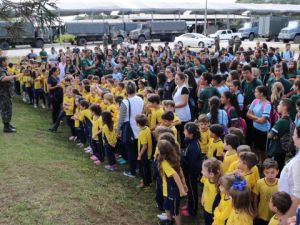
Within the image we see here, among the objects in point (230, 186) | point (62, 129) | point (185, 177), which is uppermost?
point (230, 186)

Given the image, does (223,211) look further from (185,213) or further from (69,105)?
(69,105)

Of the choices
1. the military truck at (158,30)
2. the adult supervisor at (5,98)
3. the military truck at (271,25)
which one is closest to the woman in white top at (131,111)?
the adult supervisor at (5,98)

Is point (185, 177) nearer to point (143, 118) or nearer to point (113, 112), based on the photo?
point (143, 118)

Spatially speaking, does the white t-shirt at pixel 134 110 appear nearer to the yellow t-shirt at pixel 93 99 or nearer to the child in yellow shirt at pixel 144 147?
the child in yellow shirt at pixel 144 147

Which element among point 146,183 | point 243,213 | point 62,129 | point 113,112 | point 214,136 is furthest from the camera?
point 62,129

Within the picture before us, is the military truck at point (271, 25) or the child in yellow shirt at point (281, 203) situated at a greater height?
the military truck at point (271, 25)

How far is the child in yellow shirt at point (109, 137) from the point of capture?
7.60m

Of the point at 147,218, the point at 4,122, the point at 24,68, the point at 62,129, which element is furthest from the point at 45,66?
the point at 147,218

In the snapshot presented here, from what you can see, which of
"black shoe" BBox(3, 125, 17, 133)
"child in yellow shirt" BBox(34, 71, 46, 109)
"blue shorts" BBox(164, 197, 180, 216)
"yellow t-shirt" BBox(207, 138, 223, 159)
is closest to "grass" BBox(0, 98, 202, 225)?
"blue shorts" BBox(164, 197, 180, 216)

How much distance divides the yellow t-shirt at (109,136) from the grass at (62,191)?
22.1 inches

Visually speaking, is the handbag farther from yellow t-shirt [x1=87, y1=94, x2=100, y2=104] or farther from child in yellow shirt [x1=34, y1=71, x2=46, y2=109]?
child in yellow shirt [x1=34, y1=71, x2=46, y2=109]

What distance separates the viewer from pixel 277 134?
5539 mm

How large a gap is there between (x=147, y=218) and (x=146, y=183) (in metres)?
1.10

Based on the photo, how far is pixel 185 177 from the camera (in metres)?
5.71
